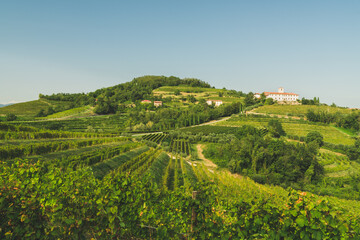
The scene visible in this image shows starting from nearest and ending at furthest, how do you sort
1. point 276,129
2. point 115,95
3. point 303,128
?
point 276,129, point 303,128, point 115,95

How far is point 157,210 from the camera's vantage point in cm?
456

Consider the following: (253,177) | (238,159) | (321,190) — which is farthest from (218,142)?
(321,190)

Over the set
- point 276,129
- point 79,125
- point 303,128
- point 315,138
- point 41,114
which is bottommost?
point 315,138

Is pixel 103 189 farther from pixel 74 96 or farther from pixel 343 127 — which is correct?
pixel 74 96

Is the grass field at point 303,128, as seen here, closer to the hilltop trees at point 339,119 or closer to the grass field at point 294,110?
the hilltop trees at point 339,119

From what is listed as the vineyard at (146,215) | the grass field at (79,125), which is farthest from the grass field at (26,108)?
the vineyard at (146,215)

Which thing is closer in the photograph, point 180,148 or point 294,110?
point 180,148

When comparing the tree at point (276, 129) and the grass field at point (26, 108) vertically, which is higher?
the grass field at point (26, 108)

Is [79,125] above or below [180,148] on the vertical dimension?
above

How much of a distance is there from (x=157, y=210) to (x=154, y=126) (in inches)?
2735

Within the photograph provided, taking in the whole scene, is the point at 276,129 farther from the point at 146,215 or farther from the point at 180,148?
the point at 146,215

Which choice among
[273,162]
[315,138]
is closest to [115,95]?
[315,138]

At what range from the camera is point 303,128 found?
212 feet

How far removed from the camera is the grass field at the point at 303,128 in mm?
55000
